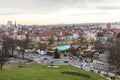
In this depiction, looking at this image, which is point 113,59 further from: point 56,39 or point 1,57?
point 56,39

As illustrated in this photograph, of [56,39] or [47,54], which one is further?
[56,39]

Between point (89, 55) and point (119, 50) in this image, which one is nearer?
point (119, 50)

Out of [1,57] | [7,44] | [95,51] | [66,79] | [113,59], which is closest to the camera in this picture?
[66,79]

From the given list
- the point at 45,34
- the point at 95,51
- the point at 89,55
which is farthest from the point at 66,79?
the point at 45,34

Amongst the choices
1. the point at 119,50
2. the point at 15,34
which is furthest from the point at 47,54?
the point at 15,34

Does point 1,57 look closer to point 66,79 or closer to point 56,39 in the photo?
point 66,79

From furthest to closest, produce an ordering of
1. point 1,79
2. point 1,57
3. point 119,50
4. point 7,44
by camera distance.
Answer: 1. point 7,44
2. point 119,50
3. point 1,57
4. point 1,79

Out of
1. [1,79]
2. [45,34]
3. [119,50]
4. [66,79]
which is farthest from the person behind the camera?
[45,34]

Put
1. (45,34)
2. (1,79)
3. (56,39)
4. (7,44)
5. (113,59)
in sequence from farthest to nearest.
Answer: (45,34)
(56,39)
(7,44)
(113,59)
(1,79)
